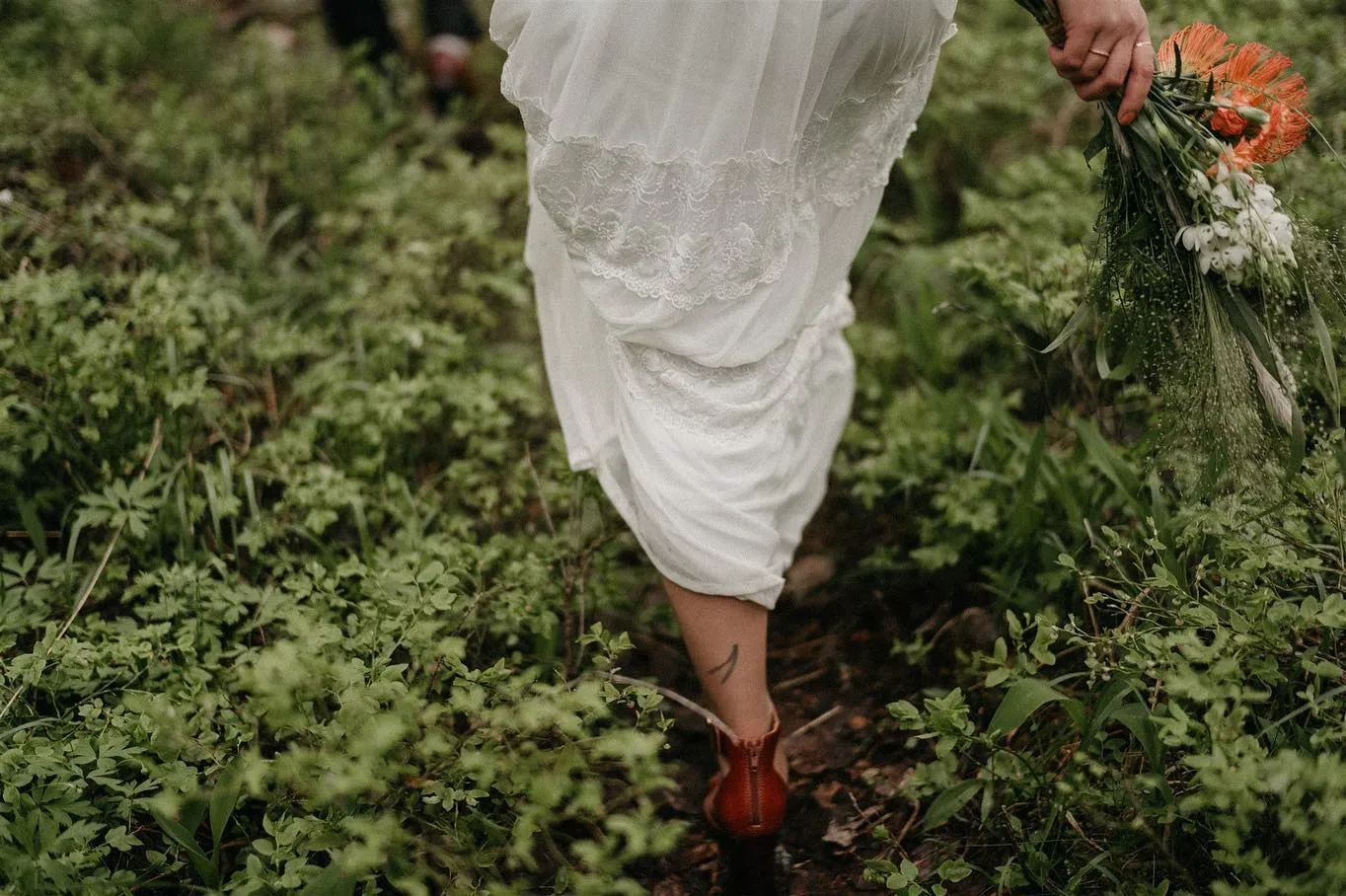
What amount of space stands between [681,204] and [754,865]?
4.09ft

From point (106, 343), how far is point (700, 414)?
1.49 metres

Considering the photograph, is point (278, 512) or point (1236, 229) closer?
point (1236, 229)

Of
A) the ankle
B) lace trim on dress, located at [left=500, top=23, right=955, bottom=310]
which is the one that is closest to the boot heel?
the ankle

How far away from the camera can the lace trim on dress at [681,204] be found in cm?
168

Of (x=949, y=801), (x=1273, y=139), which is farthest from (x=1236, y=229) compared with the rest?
(x=949, y=801)

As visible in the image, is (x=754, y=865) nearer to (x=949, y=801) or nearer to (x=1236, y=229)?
(x=949, y=801)

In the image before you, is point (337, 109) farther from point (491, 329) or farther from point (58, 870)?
point (58, 870)

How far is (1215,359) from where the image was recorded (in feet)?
5.45

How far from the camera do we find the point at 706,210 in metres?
1.71

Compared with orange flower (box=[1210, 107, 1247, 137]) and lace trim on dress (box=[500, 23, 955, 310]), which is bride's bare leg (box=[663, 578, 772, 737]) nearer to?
lace trim on dress (box=[500, 23, 955, 310])

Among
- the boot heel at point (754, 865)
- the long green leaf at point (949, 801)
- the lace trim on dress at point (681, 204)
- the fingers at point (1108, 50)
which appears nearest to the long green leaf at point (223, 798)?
the boot heel at point (754, 865)

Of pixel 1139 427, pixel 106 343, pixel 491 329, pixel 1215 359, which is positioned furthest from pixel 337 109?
pixel 1215 359

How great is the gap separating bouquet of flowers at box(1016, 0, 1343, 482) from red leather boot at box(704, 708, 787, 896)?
3.01ft

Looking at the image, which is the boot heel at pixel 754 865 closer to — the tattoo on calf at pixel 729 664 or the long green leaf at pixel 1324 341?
the tattoo on calf at pixel 729 664
